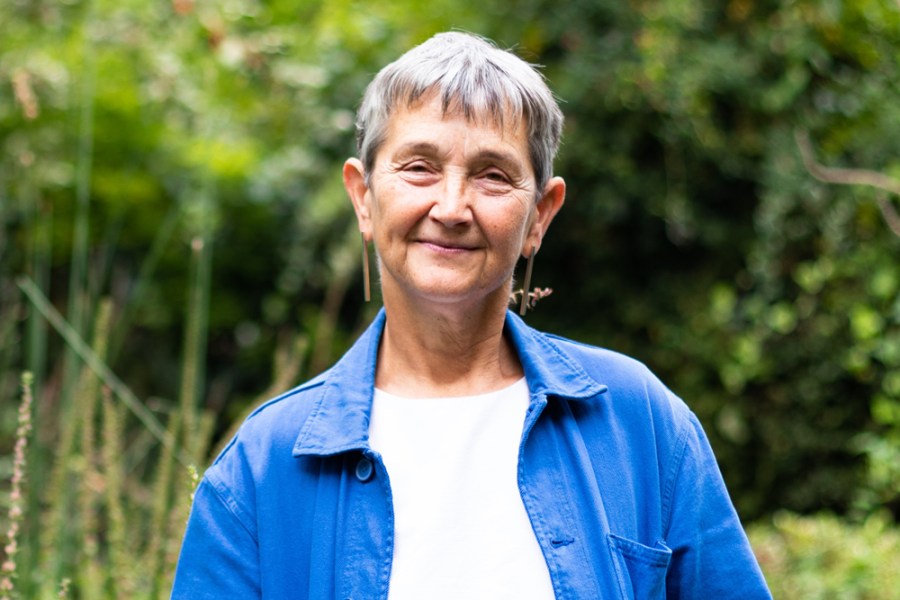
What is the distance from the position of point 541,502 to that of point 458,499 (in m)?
0.13

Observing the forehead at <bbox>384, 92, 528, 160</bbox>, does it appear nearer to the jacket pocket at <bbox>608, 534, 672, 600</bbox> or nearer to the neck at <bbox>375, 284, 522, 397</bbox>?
the neck at <bbox>375, 284, 522, 397</bbox>

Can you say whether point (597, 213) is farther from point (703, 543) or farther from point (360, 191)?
point (703, 543)

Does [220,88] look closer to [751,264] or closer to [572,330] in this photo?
[572,330]

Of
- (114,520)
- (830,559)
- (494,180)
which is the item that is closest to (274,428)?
(494,180)

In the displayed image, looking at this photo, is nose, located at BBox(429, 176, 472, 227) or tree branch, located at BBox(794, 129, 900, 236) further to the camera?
tree branch, located at BBox(794, 129, 900, 236)

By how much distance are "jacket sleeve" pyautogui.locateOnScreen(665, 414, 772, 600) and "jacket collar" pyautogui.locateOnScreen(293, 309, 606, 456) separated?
201 millimetres

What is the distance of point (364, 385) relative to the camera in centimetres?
180

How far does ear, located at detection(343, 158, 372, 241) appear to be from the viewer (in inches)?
74.6

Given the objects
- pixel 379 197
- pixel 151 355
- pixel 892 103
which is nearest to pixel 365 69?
pixel 151 355

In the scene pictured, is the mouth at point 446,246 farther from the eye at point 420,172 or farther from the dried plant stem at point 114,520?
the dried plant stem at point 114,520

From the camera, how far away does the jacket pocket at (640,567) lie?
1.66 meters

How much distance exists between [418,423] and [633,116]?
3399 millimetres

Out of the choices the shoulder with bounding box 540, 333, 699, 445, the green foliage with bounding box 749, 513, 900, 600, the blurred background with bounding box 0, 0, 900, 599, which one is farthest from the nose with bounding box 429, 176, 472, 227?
the green foliage with bounding box 749, 513, 900, 600

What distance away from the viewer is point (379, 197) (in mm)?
1782
